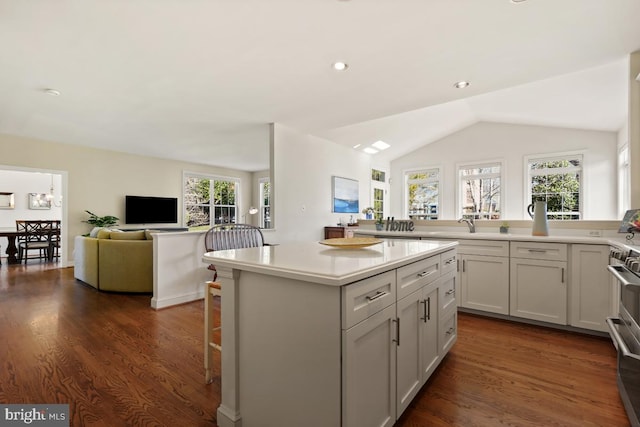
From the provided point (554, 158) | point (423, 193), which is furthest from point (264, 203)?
point (554, 158)

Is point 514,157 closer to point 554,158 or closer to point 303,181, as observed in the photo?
point 554,158

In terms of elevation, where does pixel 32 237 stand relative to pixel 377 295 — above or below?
below

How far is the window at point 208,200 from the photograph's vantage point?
797 centimetres

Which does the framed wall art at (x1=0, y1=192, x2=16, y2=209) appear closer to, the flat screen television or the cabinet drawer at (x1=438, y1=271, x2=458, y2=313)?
the flat screen television

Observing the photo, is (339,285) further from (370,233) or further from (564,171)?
(564,171)

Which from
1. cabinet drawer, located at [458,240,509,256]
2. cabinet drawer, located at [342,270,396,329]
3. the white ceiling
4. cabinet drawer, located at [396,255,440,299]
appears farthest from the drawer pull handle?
cabinet drawer, located at [458,240,509,256]

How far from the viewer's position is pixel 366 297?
1201 millimetres

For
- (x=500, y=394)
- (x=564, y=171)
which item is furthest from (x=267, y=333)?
(x=564, y=171)

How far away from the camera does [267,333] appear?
4.28 feet

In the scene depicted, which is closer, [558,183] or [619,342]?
[619,342]

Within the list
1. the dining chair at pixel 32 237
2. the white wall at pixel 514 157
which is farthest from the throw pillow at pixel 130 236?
the white wall at pixel 514 157

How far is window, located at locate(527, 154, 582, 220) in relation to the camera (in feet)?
20.7

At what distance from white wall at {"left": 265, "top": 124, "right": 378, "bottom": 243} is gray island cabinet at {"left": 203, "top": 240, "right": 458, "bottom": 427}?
10.6 feet

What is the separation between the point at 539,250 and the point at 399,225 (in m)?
1.47
